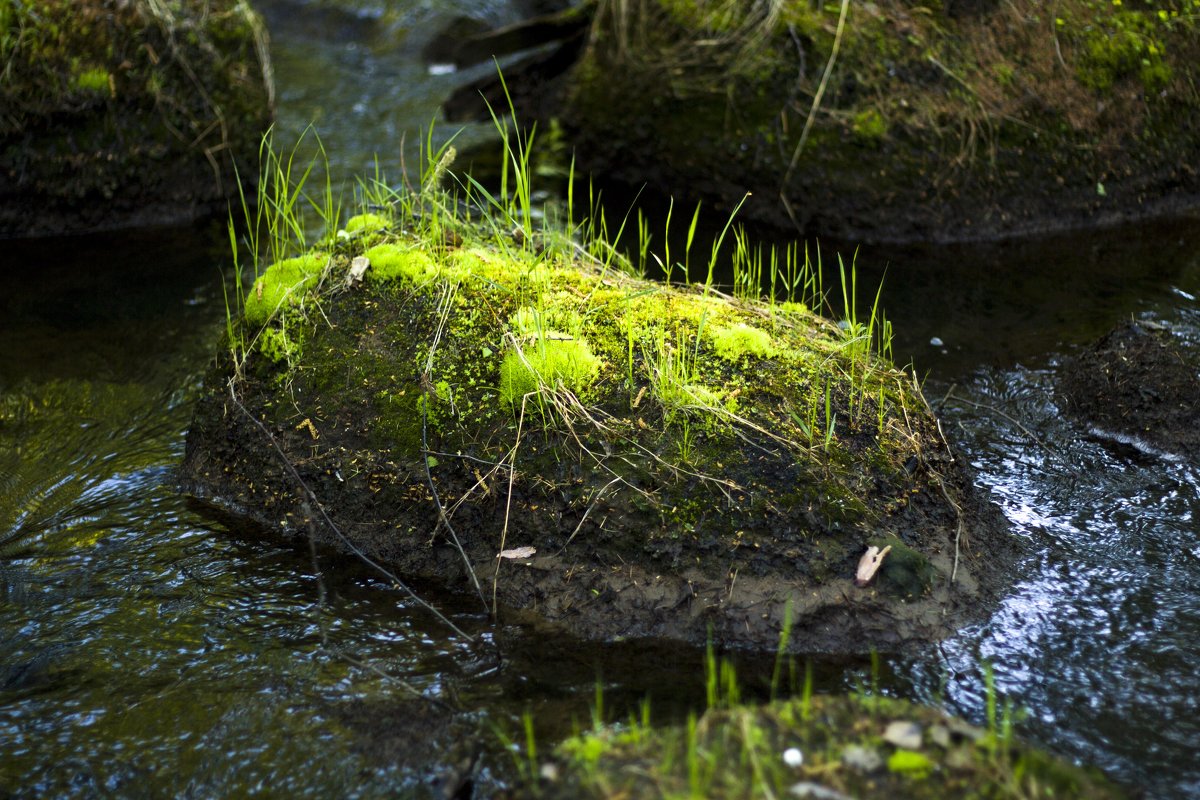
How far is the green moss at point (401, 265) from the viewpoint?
4.50m

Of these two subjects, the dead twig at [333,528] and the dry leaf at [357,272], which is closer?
the dead twig at [333,528]

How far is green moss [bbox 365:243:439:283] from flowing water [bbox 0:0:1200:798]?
4.04 feet

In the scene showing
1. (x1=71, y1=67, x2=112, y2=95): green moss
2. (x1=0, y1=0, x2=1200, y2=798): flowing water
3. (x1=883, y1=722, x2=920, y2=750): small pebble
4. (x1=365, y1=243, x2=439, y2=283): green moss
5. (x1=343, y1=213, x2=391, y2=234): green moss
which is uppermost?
(x1=71, y1=67, x2=112, y2=95): green moss

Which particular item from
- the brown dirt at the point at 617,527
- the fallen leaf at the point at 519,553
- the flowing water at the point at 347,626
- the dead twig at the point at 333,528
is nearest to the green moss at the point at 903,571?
the brown dirt at the point at 617,527

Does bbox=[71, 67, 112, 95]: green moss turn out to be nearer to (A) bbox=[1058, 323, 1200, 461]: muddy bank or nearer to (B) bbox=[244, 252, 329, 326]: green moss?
(B) bbox=[244, 252, 329, 326]: green moss

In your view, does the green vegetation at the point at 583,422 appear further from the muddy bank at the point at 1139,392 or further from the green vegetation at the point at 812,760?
the muddy bank at the point at 1139,392

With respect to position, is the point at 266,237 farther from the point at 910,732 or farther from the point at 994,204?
the point at 910,732

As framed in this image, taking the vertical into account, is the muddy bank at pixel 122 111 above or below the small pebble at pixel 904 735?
above

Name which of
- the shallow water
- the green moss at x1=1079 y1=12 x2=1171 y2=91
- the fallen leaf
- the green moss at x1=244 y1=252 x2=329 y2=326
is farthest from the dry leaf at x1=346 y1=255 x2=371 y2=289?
the green moss at x1=1079 y1=12 x2=1171 y2=91

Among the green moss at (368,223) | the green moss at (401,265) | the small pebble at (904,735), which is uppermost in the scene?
the green moss at (368,223)

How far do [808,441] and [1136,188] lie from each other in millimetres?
5063

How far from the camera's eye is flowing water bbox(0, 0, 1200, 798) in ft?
10.5

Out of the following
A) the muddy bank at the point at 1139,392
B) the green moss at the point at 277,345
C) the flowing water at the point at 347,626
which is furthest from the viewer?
the muddy bank at the point at 1139,392

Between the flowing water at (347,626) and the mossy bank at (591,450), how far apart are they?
0.17 meters
